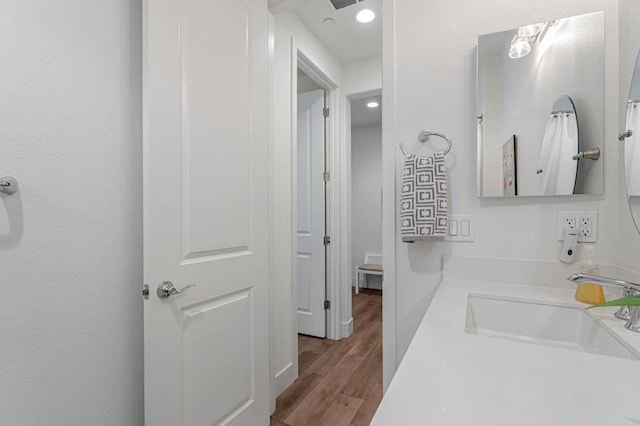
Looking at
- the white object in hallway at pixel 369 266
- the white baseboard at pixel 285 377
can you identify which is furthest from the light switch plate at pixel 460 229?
the white object in hallway at pixel 369 266

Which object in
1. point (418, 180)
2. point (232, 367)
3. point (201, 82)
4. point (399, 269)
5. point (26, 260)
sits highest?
point (201, 82)

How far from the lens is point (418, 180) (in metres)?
1.29

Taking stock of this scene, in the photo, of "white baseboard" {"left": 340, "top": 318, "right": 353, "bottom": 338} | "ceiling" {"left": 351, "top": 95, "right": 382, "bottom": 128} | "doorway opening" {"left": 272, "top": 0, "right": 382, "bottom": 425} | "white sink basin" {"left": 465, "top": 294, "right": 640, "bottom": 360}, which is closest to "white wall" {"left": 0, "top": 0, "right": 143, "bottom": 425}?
"doorway opening" {"left": 272, "top": 0, "right": 382, "bottom": 425}

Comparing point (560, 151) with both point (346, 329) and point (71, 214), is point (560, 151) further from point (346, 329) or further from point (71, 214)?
point (346, 329)

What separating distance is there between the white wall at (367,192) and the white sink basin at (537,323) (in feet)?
11.6

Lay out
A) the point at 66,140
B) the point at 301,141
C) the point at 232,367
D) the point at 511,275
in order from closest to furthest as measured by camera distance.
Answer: the point at 66,140 → the point at 511,275 → the point at 232,367 → the point at 301,141

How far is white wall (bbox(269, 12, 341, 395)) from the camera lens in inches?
77.0

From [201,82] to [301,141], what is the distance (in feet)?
5.53

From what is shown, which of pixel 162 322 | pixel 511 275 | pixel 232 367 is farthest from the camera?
pixel 232 367

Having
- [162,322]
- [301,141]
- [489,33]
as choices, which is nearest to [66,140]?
[162,322]

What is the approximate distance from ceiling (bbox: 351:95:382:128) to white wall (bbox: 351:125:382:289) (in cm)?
20

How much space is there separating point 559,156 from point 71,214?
5.74 ft

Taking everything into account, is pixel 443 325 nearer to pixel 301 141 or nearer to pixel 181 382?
pixel 181 382

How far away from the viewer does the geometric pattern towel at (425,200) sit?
126 cm
